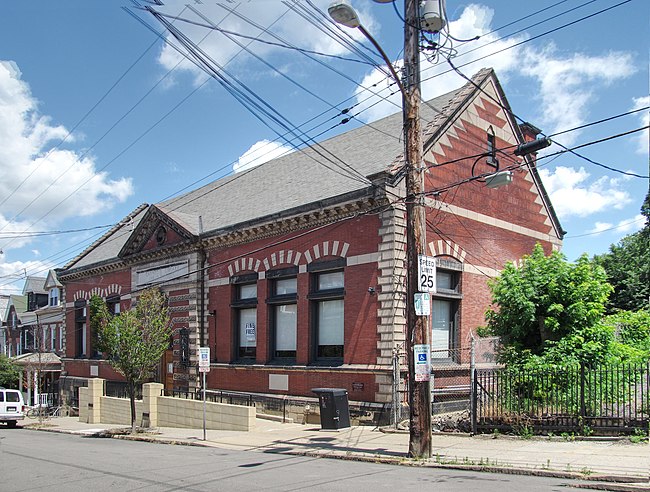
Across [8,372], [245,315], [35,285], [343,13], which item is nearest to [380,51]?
[343,13]

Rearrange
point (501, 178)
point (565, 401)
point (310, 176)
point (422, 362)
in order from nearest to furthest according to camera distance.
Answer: point (422, 362) < point (501, 178) < point (565, 401) < point (310, 176)

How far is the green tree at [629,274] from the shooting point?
36.8 metres

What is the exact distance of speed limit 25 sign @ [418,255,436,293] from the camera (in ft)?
45.8

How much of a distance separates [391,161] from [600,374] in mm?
9858

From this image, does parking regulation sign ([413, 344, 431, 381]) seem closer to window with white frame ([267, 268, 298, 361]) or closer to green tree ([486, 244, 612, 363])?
green tree ([486, 244, 612, 363])

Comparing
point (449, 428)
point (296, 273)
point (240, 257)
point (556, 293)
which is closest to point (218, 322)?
point (240, 257)

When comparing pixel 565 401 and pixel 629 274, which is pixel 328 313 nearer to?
pixel 565 401

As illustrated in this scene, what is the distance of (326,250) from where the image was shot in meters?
22.0

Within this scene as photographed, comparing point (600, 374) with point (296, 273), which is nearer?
point (600, 374)

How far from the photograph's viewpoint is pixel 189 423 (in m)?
24.0

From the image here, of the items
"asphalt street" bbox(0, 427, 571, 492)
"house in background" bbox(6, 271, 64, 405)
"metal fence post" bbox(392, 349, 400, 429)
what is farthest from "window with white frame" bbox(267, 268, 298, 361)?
"house in background" bbox(6, 271, 64, 405)

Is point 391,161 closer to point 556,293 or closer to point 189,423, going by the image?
point 556,293

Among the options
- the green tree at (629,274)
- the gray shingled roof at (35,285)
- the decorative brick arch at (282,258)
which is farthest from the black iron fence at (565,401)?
the gray shingled roof at (35,285)

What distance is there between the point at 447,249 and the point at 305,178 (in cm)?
739
